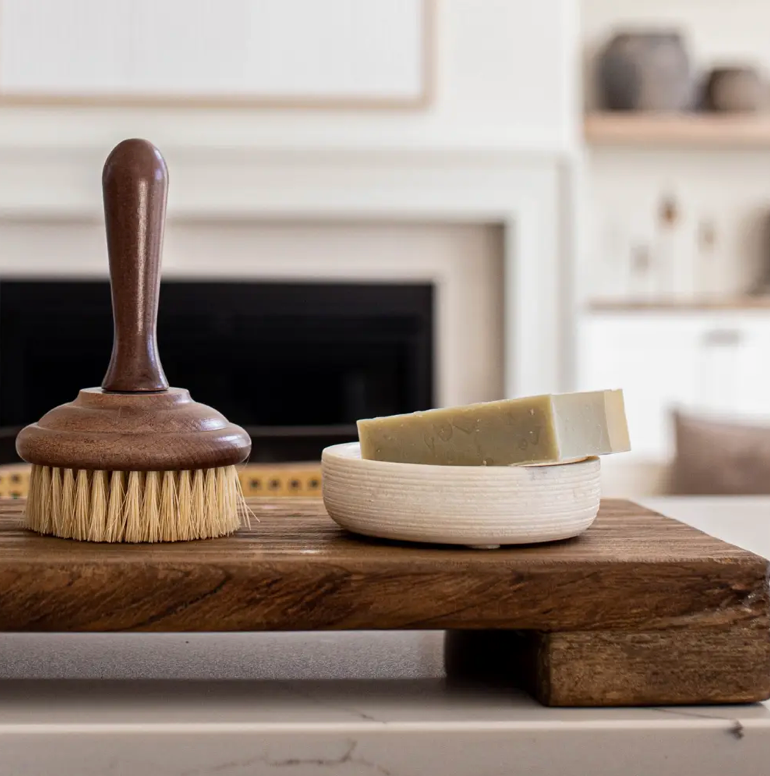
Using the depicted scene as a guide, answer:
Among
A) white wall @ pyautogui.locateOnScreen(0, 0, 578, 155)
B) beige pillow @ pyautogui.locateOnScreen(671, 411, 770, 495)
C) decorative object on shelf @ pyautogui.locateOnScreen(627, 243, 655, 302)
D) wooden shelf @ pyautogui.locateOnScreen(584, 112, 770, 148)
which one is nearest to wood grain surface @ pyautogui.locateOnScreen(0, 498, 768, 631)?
beige pillow @ pyautogui.locateOnScreen(671, 411, 770, 495)

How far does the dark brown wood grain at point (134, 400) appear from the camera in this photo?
459 millimetres

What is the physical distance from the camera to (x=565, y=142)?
7.35ft

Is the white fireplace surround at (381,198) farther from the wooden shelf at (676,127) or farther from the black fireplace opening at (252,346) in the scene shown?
the wooden shelf at (676,127)

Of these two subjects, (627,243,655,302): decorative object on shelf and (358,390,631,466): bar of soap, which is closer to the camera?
(358,390,631,466): bar of soap

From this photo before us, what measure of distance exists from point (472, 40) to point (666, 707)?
2030 millimetres

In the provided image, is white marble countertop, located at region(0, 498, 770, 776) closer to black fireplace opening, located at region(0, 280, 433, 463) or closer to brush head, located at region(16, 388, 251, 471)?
brush head, located at region(16, 388, 251, 471)

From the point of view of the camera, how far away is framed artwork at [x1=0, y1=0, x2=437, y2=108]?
2.18 m

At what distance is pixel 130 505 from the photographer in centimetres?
46

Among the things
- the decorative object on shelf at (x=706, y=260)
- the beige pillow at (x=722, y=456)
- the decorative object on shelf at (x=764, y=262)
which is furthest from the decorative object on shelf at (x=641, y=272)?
the beige pillow at (x=722, y=456)

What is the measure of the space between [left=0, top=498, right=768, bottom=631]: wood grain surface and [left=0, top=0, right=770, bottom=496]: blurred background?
5.71 feet

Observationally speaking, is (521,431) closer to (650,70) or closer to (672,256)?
(650,70)

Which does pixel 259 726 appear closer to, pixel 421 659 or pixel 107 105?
pixel 421 659

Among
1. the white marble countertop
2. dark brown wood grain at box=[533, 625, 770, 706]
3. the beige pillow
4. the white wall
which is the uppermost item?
the white wall

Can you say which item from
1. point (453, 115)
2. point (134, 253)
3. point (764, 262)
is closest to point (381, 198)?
point (453, 115)
